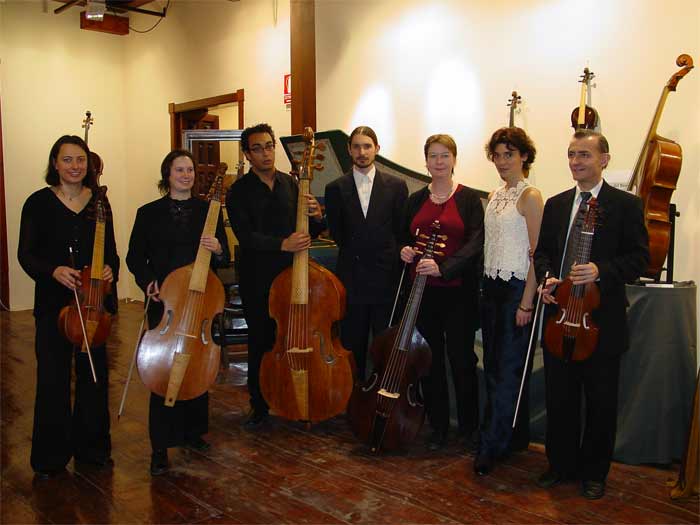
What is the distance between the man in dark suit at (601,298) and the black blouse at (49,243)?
189 cm

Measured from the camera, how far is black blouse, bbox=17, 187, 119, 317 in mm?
2635

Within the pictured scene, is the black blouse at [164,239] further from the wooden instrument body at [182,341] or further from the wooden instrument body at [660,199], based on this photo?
the wooden instrument body at [660,199]

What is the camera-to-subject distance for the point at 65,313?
2.56m

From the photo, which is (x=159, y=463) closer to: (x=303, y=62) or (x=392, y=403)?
(x=392, y=403)

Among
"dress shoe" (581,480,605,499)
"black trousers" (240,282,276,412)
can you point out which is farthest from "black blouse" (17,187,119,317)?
"dress shoe" (581,480,605,499)

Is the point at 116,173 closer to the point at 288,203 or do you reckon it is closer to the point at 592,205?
the point at 288,203

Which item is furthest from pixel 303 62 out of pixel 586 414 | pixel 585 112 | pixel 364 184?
pixel 586 414

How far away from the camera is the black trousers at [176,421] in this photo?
2.76 metres

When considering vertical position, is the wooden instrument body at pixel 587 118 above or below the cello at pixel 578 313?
above

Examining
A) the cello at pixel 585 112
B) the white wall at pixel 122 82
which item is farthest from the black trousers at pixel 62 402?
the white wall at pixel 122 82

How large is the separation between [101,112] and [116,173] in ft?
2.53

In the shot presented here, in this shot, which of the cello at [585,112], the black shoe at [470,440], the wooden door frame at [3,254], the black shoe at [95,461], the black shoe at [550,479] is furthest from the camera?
the wooden door frame at [3,254]

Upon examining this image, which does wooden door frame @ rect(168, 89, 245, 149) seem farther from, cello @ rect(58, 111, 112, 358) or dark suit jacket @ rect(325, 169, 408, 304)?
cello @ rect(58, 111, 112, 358)

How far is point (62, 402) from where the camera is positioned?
271 centimetres
